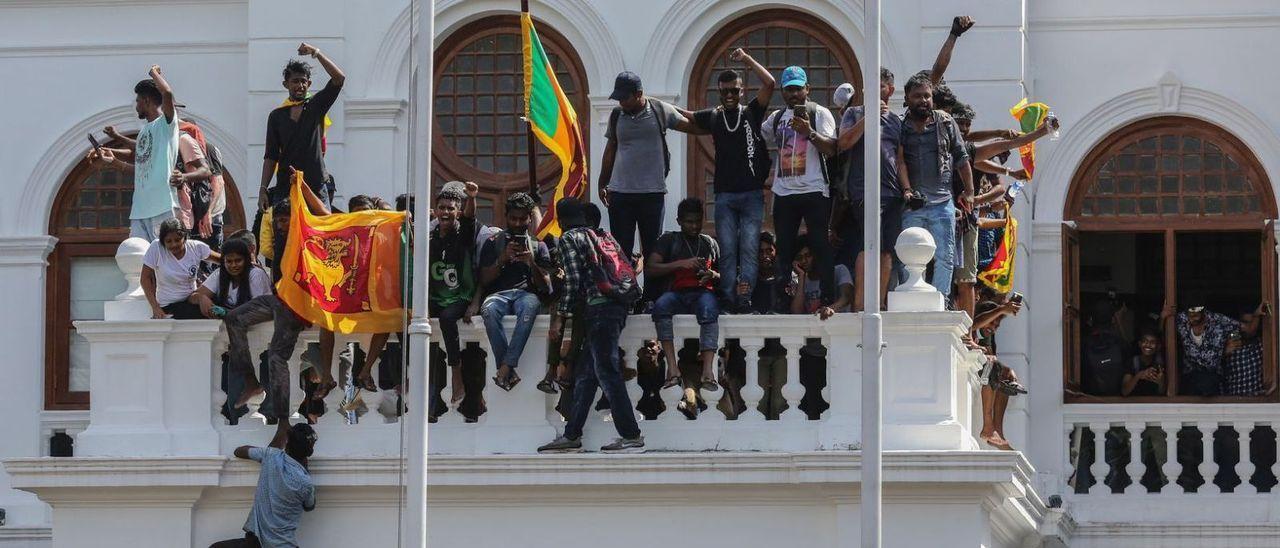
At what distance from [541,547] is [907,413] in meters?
2.57

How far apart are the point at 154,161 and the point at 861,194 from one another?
17.4ft

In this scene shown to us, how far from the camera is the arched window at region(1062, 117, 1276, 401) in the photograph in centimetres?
2444

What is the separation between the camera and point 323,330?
19.7m

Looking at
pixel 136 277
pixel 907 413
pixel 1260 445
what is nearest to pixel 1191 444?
pixel 1260 445

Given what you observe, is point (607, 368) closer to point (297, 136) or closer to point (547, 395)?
point (547, 395)

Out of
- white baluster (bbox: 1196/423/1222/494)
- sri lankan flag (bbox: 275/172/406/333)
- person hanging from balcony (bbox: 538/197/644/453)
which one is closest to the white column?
sri lankan flag (bbox: 275/172/406/333)

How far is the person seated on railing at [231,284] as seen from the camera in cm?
1981

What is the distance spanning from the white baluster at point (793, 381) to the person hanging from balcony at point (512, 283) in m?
1.66

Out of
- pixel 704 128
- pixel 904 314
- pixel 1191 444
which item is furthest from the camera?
pixel 1191 444

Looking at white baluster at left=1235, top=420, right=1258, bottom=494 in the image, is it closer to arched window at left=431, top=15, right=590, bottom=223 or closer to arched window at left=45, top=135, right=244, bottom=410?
arched window at left=431, top=15, right=590, bottom=223

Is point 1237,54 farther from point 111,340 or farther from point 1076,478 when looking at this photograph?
point 111,340

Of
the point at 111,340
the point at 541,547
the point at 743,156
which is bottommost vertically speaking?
the point at 541,547

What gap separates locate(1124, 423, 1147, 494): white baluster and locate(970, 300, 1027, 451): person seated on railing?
7.45 ft

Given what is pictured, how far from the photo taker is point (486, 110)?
82.8 ft
